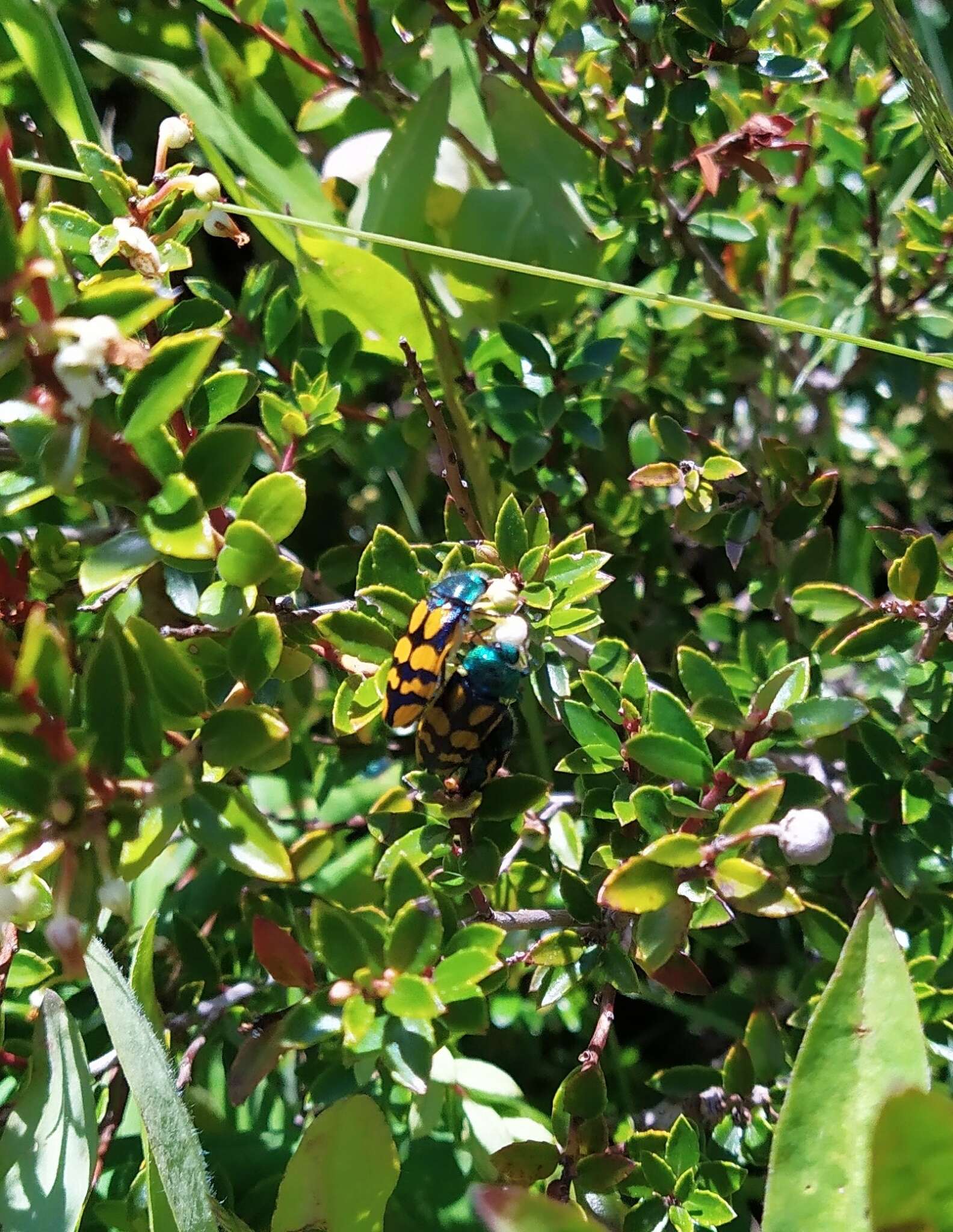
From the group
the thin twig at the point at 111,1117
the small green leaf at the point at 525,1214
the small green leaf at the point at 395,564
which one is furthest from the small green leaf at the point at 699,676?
the thin twig at the point at 111,1117

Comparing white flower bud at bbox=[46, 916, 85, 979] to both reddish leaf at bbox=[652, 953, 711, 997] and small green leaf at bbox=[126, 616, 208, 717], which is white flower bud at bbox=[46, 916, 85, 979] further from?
reddish leaf at bbox=[652, 953, 711, 997]

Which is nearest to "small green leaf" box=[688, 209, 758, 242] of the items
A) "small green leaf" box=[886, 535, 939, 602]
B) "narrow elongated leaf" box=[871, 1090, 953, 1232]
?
"small green leaf" box=[886, 535, 939, 602]

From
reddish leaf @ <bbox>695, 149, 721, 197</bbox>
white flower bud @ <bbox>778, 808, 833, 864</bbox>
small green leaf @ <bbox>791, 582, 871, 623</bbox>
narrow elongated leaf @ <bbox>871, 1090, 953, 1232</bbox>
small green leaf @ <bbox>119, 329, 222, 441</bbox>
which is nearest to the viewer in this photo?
narrow elongated leaf @ <bbox>871, 1090, 953, 1232</bbox>

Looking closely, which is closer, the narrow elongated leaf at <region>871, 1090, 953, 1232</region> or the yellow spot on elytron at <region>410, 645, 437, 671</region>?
the narrow elongated leaf at <region>871, 1090, 953, 1232</region>

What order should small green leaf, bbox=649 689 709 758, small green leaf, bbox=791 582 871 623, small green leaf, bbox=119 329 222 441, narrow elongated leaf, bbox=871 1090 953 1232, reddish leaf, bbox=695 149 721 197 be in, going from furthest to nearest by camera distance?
reddish leaf, bbox=695 149 721 197
small green leaf, bbox=791 582 871 623
small green leaf, bbox=649 689 709 758
small green leaf, bbox=119 329 222 441
narrow elongated leaf, bbox=871 1090 953 1232

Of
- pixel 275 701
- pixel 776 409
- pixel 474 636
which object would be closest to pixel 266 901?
pixel 275 701

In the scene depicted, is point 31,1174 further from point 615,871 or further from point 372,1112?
point 615,871

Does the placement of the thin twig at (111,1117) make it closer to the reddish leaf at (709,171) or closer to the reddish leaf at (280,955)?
the reddish leaf at (280,955)
